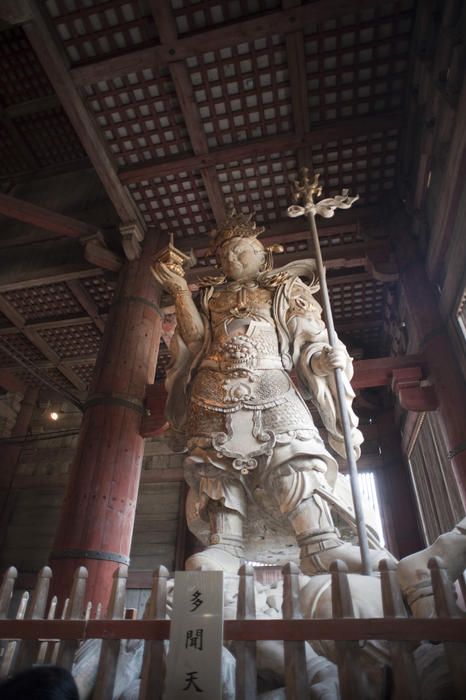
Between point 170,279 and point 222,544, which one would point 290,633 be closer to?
point 222,544

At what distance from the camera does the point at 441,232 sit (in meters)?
4.11

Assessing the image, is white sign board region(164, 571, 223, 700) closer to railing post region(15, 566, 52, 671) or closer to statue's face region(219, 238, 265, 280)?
railing post region(15, 566, 52, 671)

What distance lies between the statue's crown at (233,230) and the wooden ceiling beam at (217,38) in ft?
5.30

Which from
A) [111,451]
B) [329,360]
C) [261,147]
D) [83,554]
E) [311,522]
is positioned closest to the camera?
[311,522]

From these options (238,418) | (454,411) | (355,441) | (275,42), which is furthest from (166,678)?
(275,42)

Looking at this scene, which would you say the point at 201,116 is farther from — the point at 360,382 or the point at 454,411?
the point at 454,411

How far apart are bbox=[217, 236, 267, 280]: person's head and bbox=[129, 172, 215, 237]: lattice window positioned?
84.7 inches

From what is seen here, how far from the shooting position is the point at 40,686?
3.38ft

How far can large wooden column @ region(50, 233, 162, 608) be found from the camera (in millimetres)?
3527

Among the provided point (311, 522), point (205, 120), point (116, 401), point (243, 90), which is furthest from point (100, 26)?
point (311, 522)

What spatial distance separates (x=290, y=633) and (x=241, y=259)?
248cm

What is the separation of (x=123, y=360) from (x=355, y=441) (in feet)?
8.75

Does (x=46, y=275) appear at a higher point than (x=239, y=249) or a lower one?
higher

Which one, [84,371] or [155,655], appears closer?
[155,655]
